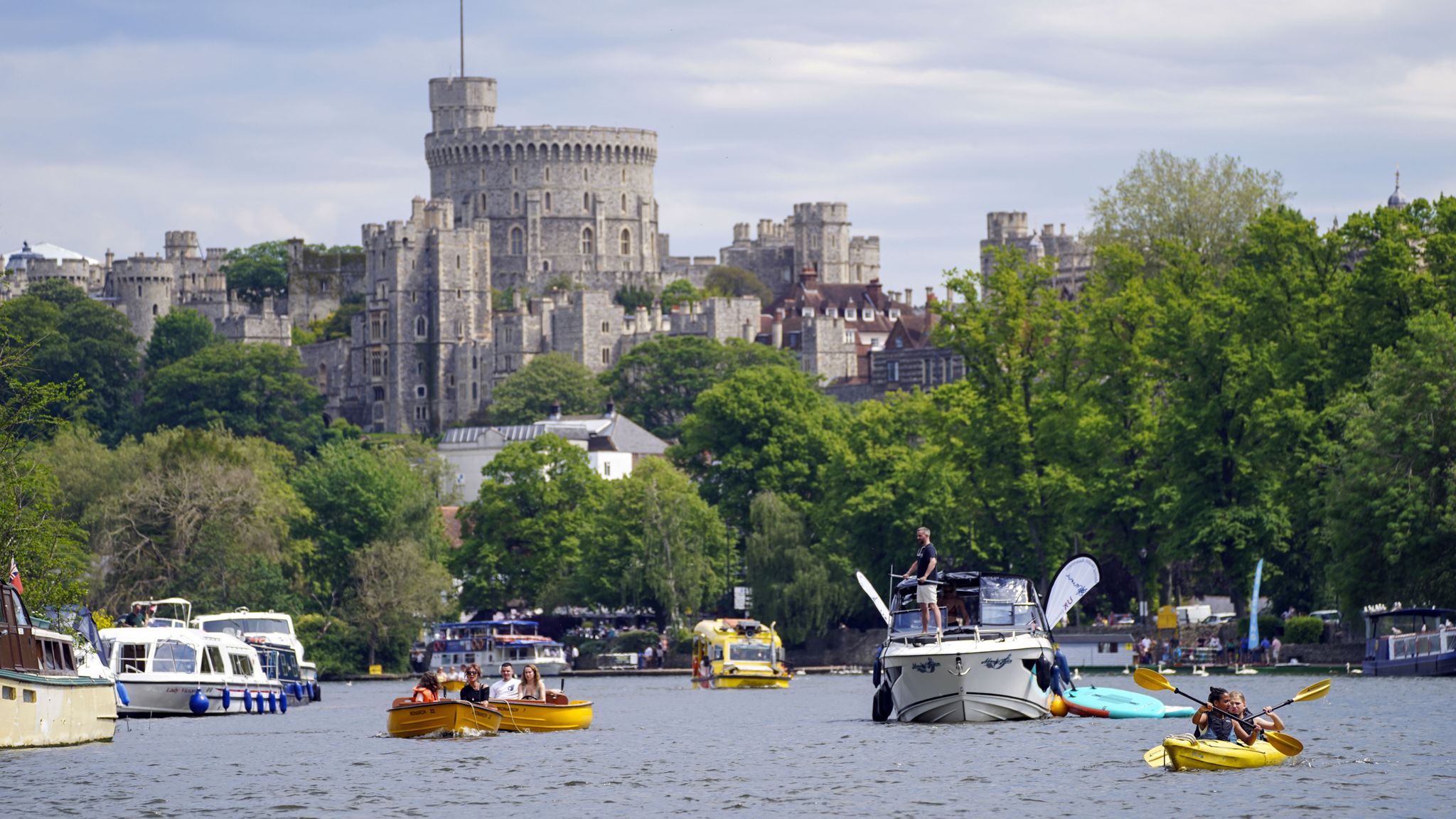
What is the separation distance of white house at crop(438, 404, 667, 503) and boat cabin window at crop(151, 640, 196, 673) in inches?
4031

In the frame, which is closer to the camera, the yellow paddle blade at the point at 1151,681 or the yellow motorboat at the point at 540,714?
the yellow paddle blade at the point at 1151,681

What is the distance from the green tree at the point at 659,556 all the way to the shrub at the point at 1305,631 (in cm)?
4388

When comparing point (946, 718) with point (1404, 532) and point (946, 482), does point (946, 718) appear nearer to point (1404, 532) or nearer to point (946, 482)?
point (1404, 532)

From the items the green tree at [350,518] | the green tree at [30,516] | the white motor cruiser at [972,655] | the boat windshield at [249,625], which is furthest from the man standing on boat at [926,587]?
the green tree at [350,518]

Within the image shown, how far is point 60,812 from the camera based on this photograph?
41719 mm

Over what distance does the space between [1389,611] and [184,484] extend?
4811 centimetres

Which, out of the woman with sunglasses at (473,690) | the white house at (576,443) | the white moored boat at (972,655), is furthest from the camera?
the white house at (576,443)

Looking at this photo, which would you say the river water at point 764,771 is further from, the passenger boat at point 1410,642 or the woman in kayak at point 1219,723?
the passenger boat at point 1410,642

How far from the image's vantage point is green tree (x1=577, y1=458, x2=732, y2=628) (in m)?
124

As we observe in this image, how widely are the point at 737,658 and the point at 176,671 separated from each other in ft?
104

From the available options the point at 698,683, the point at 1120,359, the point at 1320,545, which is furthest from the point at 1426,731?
the point at 698,683

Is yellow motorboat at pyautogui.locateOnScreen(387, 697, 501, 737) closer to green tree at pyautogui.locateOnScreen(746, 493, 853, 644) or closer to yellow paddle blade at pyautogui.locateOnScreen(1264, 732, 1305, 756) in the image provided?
yellow paddle blade at pyautogui.locateOnScreen(1264, 732, 1305, 756)

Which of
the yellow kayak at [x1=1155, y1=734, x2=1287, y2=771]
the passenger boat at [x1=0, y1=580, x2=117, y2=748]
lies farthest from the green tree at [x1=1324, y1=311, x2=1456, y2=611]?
the passenger boat at [x1=0, y1=580, x2=117, y2=748]

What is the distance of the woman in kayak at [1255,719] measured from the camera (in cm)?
4397
